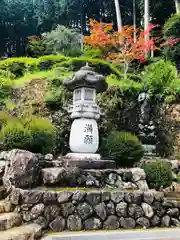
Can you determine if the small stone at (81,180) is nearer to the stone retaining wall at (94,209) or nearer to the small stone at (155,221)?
the stone retaining wall at (94,209)

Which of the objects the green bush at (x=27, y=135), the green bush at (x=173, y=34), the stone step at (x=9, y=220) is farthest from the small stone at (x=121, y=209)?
the green bush at (x=173, y=34)

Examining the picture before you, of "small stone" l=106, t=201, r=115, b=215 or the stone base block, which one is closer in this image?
"small stone" l=106, t=201, r=115, b=215

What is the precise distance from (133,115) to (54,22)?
15425mm

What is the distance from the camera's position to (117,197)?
5.45 metres

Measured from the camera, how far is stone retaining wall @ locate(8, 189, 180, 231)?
498cm

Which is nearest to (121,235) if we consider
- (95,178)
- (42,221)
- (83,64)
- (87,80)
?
(42,221)

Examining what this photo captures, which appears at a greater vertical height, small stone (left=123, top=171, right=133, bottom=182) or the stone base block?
the stone base block

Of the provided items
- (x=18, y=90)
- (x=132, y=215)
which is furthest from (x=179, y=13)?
(x=132, y=215)

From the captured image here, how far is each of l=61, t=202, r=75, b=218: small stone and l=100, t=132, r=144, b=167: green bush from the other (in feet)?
8.73

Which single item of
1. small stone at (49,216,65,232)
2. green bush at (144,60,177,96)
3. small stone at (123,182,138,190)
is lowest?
small stone at (49,216,65,232)

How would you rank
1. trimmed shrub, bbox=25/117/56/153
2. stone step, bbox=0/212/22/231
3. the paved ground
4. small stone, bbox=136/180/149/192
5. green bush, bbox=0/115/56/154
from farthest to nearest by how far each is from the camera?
1. trimmed shrub, bbox=25/117/56/153
2. green bush, bbox=0/115/56/154
3. small stone, bbox=136/180/149/192
4. the paved ground
5. stone step, bbox=0/212/22/231

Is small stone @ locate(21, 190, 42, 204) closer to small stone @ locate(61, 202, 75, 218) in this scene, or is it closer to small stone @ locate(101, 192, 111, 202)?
small stone @ locate(61, 202, 75, 218)

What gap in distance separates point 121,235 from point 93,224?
557mm

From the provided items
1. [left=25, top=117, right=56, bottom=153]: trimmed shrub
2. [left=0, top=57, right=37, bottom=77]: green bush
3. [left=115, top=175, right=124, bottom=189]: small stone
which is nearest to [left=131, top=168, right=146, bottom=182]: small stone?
[left=115, top=175, right=124, bottom=189]: small stone
